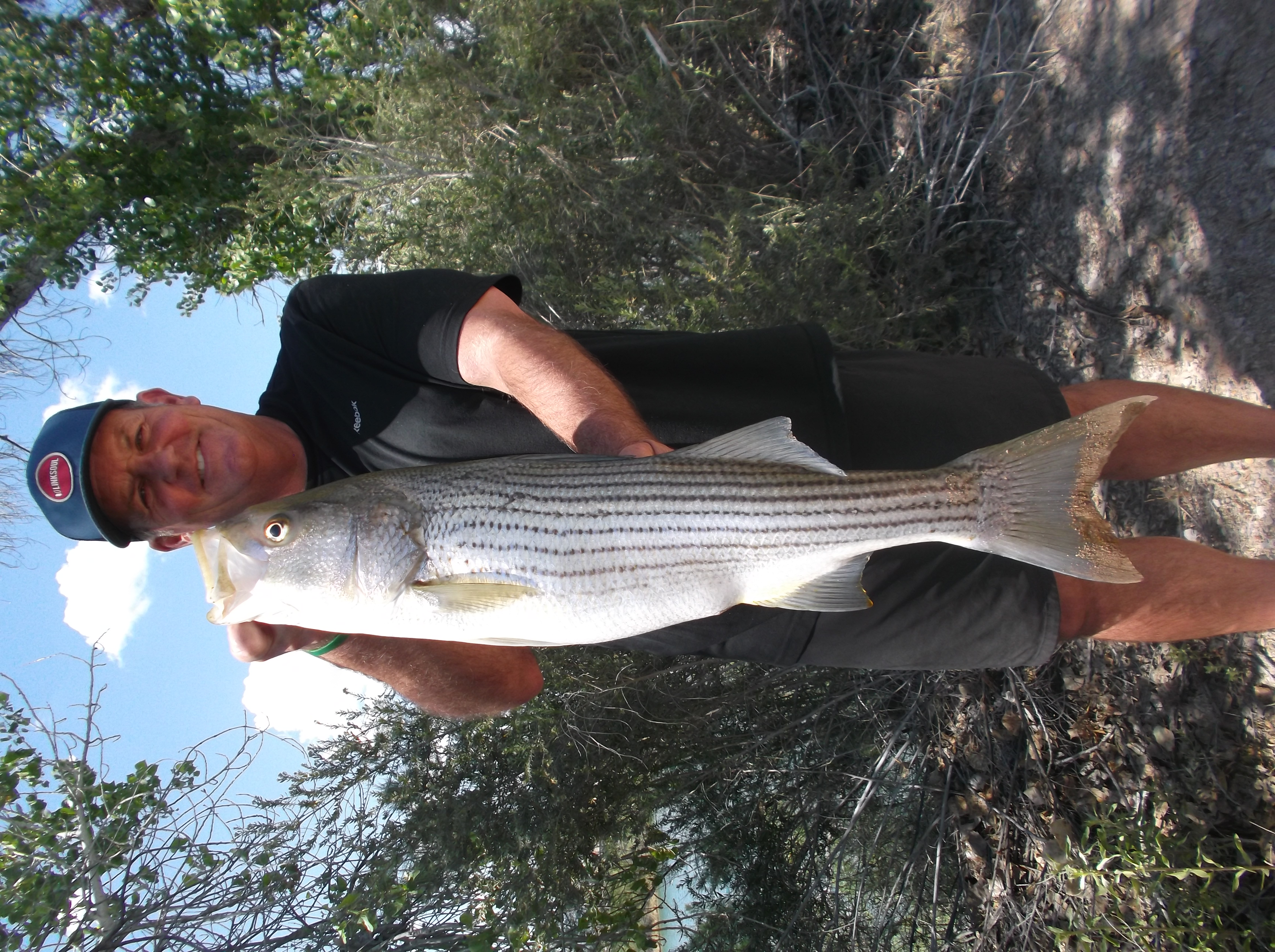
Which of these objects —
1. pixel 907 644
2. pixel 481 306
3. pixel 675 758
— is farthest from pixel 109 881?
pixel 907 644

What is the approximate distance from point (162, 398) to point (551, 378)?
204 centimetres

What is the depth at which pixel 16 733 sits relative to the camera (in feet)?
16.2

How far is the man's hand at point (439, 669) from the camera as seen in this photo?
327 centimetres

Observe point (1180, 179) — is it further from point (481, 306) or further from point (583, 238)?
point (583, 238)

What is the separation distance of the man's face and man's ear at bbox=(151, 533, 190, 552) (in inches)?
5.7

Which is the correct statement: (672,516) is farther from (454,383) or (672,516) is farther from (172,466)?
(172,466)

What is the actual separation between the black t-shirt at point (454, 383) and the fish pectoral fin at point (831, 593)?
Result: 61cm

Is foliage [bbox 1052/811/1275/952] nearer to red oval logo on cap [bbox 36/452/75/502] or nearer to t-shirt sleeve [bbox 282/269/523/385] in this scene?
t-shirt sleeve [bbox 282/269/523/385]

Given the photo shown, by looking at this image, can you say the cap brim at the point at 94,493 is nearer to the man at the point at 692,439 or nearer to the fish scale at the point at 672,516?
the man at the point at 692,439

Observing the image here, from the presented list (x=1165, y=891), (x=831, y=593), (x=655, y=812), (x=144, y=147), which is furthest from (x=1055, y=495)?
(x=144, y=147)

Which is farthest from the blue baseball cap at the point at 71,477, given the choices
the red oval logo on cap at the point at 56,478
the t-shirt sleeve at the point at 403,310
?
the t-shirt sleeve at the point at 403,310

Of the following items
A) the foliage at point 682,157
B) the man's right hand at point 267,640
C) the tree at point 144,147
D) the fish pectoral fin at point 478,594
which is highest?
the tree at point 144,147

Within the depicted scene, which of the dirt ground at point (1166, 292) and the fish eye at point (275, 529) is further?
the dirt ground at point (1166, 292)

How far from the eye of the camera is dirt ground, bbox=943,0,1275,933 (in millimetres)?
3650
